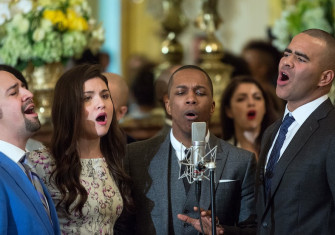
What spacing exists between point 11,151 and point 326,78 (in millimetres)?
1659

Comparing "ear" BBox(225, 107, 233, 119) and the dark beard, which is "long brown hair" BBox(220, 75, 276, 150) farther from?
the dark beard

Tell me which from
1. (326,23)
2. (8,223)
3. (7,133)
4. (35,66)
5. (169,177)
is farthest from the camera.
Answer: (326,23)

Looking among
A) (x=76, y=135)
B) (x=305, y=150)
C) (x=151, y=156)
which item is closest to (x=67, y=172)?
(x=76, y=135)

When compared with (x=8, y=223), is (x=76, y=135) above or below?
above

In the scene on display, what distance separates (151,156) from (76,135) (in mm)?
496

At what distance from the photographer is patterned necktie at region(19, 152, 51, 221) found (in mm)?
3969

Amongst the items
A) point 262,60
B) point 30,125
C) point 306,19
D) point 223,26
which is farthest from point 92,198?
point 223,26

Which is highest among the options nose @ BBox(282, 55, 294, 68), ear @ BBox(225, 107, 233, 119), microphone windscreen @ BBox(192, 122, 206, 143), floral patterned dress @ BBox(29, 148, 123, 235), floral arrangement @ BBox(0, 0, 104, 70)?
floral arrangement @ BBox(0, 0, 104, 70)

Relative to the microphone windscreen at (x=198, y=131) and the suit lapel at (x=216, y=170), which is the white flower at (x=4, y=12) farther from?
the microphone windscreen at (x=198, y=131)

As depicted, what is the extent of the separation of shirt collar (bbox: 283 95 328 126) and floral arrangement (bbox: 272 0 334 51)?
9.69ft

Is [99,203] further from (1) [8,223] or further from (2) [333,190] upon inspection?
(2) [333,190]

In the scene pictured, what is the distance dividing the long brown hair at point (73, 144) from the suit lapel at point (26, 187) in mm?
355

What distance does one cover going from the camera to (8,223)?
3756mm

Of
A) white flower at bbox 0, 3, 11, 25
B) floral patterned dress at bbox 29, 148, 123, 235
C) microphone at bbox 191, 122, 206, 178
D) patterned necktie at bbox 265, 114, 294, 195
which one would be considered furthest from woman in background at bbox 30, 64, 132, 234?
white flower at bbox 0, 3, 11, 25
